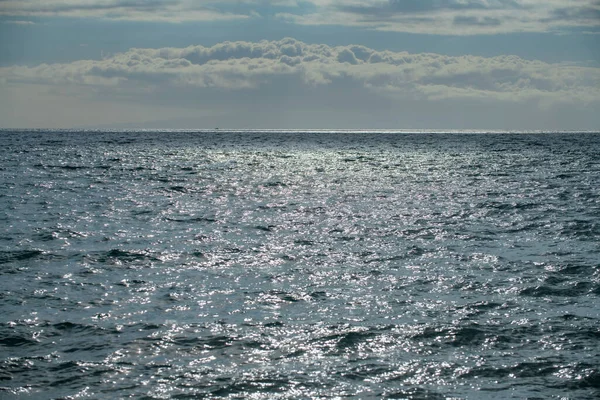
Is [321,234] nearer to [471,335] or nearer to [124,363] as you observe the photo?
[471,335]

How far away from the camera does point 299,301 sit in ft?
65.0

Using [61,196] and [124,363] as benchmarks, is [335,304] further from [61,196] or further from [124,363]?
[61,196]

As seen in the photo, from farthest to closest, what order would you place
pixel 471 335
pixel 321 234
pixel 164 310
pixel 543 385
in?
pixel 321 234 → pixel 164 310 → pixel 471 335 → pixel 543 385

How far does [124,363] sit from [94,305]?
4.79 meters

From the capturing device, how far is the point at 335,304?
63.9 feet

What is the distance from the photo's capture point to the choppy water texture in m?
14.2

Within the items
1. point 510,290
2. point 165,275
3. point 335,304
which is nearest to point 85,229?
point 165,275

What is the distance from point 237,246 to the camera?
28391mm

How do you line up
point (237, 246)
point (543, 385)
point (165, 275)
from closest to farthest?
point (543, 385), point (165, 275), point (237, 246)

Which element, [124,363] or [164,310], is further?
[164,310]

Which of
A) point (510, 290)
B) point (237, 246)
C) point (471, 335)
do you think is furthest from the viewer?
point (237, 246)

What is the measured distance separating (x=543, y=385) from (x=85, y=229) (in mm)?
23371

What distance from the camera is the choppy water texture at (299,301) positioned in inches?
557

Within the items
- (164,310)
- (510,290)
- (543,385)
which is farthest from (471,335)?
(164,310)
